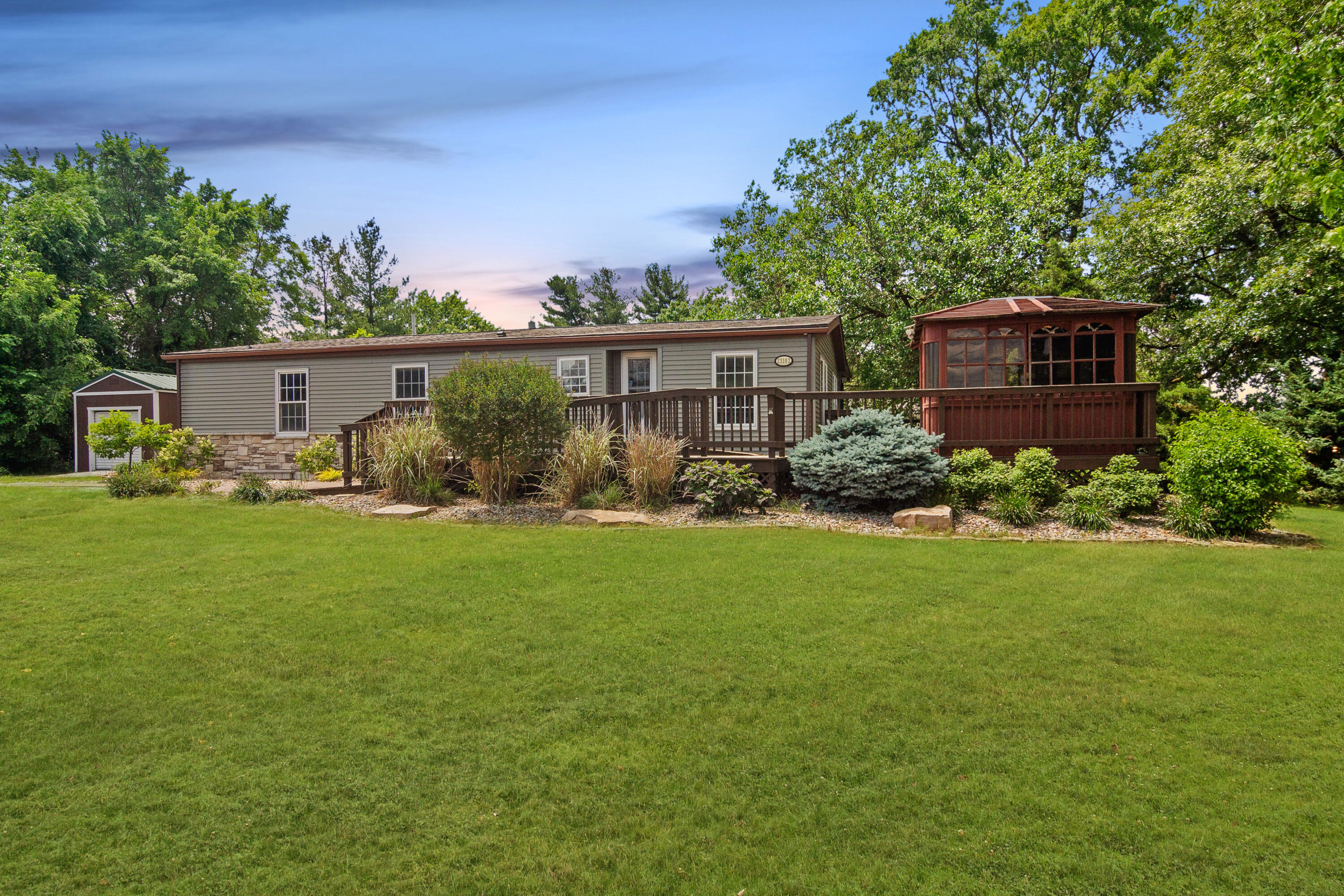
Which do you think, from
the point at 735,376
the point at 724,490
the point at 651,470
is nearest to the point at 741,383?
the point at 735,376

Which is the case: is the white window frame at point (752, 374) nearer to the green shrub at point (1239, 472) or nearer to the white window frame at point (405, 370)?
the white window frame at point (405, 370)

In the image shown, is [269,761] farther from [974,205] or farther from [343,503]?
[974,205]

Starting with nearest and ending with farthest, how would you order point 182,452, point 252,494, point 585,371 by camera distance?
point 252,494 < point 182,452 < point 585,371

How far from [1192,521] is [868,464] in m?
3.14

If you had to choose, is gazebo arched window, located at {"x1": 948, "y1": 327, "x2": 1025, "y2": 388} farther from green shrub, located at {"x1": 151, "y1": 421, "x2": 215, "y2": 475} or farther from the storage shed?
the storage shed

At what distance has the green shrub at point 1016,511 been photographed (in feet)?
24.5

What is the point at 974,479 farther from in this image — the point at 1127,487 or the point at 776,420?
the point at 776,420

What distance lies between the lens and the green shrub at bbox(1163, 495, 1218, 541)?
22.9 feet

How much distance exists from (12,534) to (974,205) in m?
18.2

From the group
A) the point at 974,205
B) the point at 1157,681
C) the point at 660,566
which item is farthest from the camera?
the point at 974,205

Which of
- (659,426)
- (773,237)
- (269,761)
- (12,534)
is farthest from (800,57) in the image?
(773,237)

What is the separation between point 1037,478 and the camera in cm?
781

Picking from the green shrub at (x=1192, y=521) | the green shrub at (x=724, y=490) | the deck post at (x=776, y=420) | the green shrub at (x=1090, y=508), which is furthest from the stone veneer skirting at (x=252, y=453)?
the green shrub at (x=1192, y=521)

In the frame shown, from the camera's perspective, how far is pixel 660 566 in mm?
5828
